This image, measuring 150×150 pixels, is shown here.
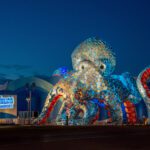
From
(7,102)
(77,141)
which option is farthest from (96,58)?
(7,102)

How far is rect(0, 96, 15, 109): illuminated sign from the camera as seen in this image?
50.2 metres

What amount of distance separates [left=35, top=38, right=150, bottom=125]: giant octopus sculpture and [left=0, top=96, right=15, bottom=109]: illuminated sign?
17664 millimetres

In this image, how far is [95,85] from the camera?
32.8m

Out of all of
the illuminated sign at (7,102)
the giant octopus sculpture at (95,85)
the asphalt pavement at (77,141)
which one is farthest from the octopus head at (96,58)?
the illuminated sign at (7,102)

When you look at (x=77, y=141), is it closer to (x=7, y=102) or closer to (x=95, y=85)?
(x=95, y=85)

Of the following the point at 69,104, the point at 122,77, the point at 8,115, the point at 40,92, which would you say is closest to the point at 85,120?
the point at 69,104

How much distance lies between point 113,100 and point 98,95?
159 centimetres

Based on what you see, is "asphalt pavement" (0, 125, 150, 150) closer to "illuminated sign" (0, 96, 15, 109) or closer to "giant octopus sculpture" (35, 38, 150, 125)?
"giant octopus sculpture" (35, 38, 150, 125)

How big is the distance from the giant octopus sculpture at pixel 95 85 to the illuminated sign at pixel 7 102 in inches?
695

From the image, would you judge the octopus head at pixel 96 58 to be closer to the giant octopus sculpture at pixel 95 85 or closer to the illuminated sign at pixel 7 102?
the giant octopus sculpture at pixel 95 85

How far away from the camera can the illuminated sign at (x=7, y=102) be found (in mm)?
50250

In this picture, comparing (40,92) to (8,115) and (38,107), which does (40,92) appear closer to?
(38,107)

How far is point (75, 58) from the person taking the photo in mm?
34469

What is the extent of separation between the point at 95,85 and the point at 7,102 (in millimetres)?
20942
